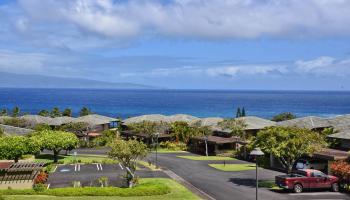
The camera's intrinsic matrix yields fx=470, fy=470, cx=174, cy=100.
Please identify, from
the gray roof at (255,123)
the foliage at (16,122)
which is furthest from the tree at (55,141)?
the foliage at (16,122)

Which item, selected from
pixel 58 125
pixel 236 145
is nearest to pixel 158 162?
pixel 236 145

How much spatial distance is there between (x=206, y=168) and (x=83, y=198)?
70.0 feet

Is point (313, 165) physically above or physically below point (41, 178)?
above

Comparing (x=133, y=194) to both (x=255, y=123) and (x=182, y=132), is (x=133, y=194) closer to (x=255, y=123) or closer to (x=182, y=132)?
(x=182, y=132)

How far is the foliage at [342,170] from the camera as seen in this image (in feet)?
130

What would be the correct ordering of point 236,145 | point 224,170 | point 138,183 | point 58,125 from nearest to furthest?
point 138,183 < point 224,170 < point 236,145 < point 58,125

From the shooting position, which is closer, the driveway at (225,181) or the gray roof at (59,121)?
the driveway at (225,181)

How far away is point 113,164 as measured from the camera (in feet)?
187

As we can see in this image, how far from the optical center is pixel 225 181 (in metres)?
44.8

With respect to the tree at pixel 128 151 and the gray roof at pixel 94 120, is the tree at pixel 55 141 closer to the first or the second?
the tree at pixel 128 151

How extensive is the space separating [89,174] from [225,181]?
569 inches

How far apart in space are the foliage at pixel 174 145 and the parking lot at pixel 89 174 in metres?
20.4

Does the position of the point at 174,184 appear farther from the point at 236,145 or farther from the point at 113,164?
the point at 236,145

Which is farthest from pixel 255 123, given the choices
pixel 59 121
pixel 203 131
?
pixel 59 121
